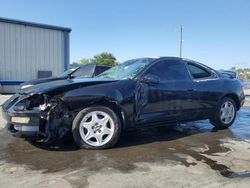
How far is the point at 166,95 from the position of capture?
525 centimetres

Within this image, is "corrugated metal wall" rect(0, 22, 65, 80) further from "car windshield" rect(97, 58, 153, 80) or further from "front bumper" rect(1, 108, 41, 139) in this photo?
"front bumper" rect(1, 108, 41, 139)

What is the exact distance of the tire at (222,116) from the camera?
20.4ft

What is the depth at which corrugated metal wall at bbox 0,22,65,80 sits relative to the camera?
62.4 ft

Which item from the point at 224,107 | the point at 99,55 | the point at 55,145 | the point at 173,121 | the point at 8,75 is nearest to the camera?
the point at 55,145

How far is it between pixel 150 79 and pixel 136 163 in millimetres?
1641

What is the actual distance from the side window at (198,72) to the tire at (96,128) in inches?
79.3

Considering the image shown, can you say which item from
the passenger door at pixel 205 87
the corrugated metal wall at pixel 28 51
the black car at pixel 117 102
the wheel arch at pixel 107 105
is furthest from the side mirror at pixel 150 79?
the corrugated metal wall at pixel 28 51

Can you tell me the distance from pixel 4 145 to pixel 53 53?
17.0 meters

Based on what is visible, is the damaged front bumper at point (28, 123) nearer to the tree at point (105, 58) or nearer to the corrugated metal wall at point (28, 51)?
the corrugated metal wall at point (28, 51)

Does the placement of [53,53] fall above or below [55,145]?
above

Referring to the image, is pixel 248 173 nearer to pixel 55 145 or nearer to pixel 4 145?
pixel 55 145

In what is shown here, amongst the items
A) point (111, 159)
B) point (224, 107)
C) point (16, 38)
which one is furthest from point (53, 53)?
point (111, 159)

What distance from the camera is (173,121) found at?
216 inches

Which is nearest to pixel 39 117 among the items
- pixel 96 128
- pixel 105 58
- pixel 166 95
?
pixel 96 128
